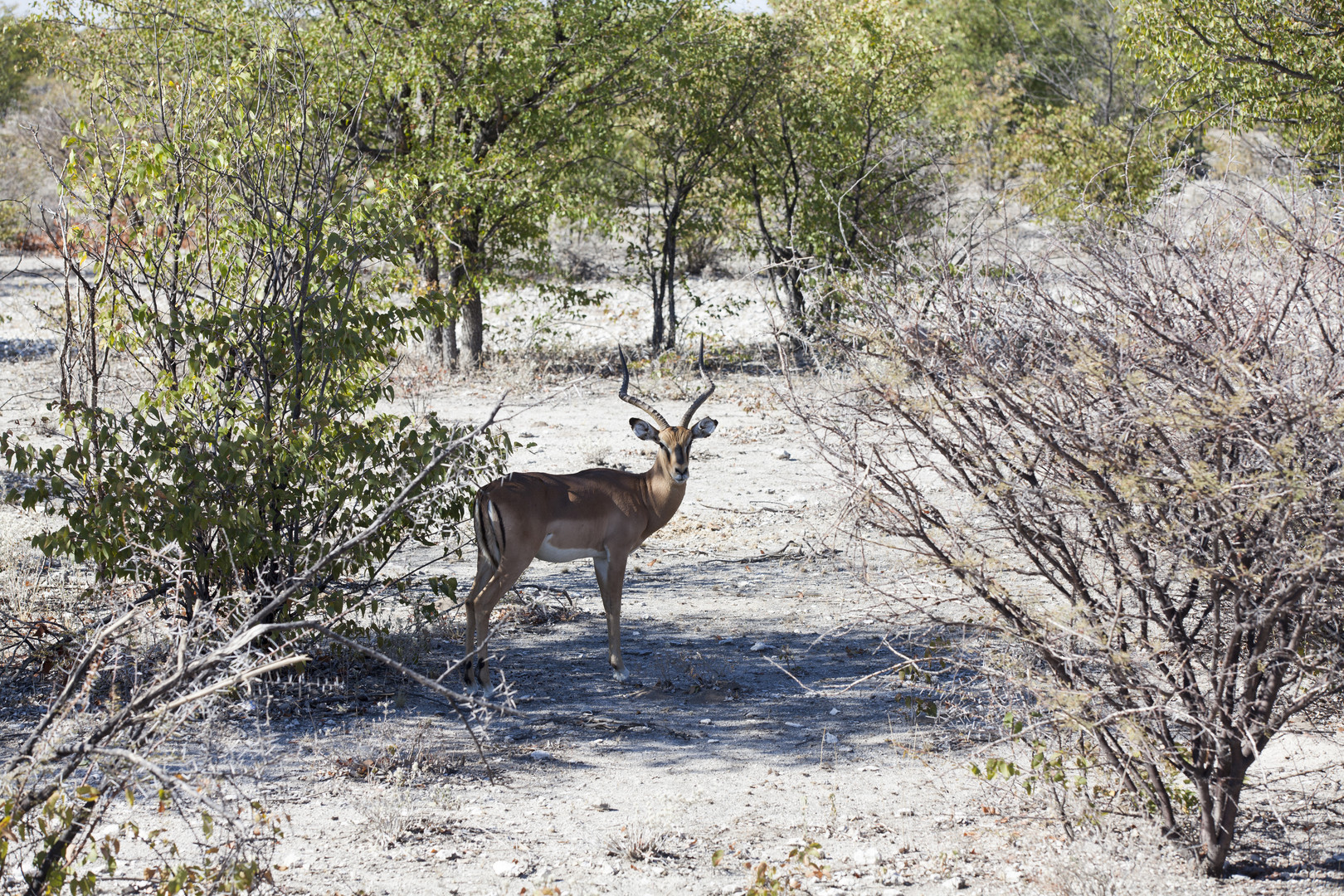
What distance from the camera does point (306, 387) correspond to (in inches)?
276

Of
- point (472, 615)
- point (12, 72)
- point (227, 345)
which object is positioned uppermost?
point (12, 72)

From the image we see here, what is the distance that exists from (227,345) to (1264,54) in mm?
13768

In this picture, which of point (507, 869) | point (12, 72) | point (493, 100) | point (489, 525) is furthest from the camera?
point (12, 72)

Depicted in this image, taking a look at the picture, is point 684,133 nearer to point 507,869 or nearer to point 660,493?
point 660,493

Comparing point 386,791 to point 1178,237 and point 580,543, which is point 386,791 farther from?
point 1178,237

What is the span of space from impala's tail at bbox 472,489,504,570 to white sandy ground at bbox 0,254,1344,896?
83cm

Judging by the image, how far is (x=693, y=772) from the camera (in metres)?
6.20

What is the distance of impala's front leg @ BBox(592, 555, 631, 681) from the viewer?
25.2ft

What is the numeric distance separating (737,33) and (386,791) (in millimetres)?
17135

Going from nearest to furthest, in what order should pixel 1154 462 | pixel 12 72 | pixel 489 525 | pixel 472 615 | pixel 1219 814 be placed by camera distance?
pixel 1154 462
pixel 1219 814
pixel 489 525
pixel 472 615
pixel 12 72

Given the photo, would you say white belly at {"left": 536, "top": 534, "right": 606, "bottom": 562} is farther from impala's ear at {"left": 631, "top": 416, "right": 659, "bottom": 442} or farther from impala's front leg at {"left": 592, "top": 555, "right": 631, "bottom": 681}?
impala's ear at {"left": 631, "top": 416, "right": 659, "bottom": 442}

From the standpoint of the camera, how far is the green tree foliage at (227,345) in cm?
635

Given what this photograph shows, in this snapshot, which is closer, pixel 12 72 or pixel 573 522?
pixel 573 522

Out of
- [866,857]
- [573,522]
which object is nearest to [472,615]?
[573,522]
